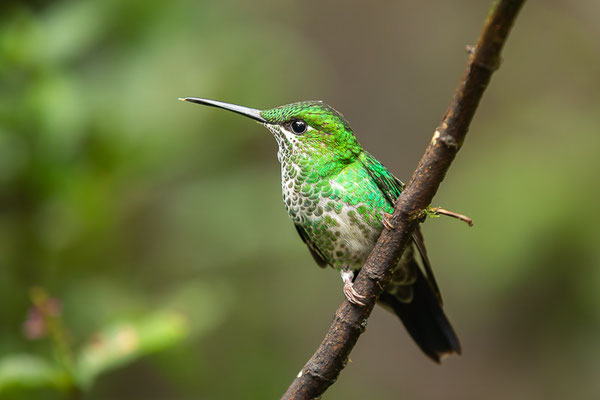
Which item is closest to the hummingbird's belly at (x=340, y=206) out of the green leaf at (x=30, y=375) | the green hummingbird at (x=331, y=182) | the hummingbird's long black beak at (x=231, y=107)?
the green hummingbird at (x=331, y=182)

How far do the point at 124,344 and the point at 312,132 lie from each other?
3.88 ft

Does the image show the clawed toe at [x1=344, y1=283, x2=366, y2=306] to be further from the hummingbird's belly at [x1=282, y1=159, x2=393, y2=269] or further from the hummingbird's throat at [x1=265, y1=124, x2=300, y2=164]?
the hummingbird's throat at [x1=265, y1=124, x2=300, y2=164]

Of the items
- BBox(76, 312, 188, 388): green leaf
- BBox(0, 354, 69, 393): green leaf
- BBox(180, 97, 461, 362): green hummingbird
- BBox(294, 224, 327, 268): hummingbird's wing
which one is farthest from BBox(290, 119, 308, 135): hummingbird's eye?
BBox(0, 354, 69, 393): green leaf

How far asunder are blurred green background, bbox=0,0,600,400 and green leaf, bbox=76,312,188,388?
0.01m

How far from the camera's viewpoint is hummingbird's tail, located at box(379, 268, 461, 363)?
2.65 metres

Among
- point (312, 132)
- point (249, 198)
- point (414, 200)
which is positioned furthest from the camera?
point (249, 198)

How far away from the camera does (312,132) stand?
2336 mm

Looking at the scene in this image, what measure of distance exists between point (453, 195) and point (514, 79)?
197cm

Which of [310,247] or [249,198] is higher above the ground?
[249,198]

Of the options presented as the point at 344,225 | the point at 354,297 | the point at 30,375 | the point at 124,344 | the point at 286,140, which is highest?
the point at 286,140

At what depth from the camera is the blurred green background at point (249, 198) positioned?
10.6 feet

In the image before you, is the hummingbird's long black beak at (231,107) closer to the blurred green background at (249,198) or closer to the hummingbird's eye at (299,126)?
the hummingbird's eye at (299,126)

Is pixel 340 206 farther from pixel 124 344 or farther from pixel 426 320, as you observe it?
pixel 124 344

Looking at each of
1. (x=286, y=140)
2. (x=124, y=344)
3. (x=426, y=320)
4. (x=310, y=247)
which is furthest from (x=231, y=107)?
(x=426, y=320)
